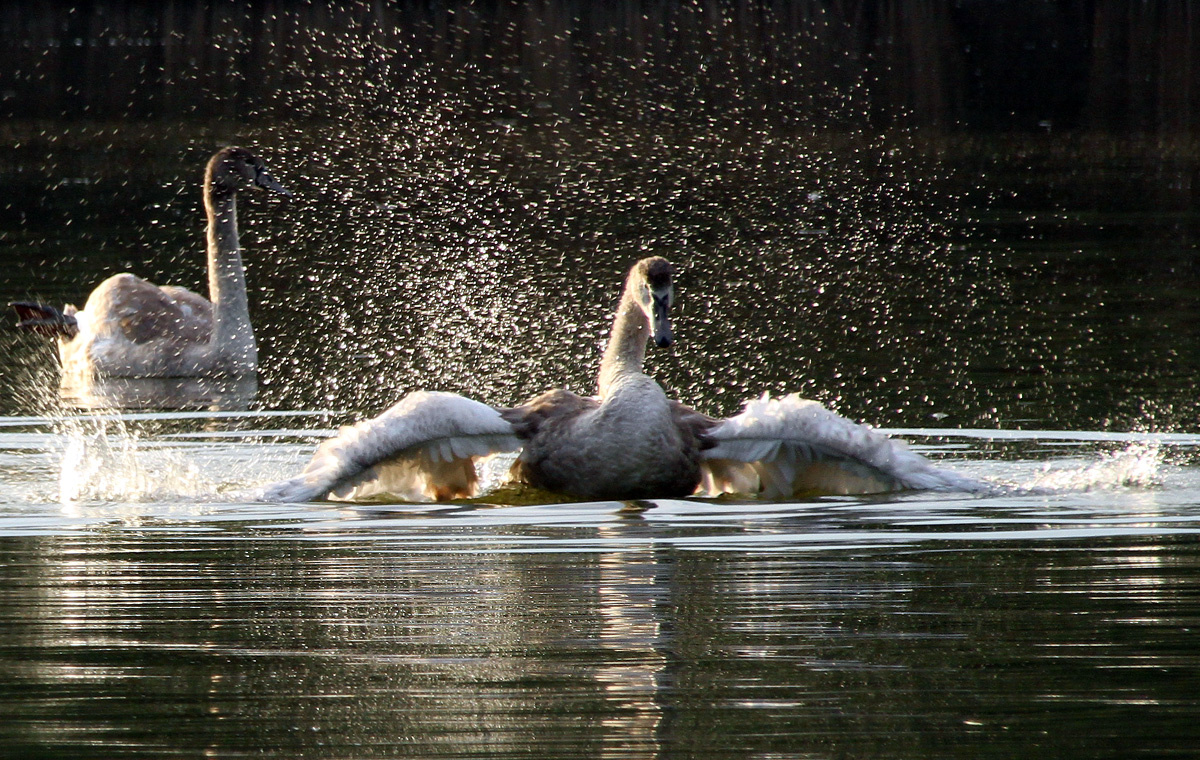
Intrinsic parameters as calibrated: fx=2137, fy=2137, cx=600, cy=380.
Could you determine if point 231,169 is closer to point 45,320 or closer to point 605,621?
point 45,320

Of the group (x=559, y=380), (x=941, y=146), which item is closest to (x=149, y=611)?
(x=559, y=380)

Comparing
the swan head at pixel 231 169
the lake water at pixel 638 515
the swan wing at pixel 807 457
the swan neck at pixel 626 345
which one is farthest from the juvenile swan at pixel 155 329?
the swan wing at pixel 807 457

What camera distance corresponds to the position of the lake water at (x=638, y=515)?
5.75m

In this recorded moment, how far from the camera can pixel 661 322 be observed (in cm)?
965

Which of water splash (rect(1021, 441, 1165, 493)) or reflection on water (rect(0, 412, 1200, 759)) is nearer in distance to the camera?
reflection on water (rect(0, 412, 1200, 759))

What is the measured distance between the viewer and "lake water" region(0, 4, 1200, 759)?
5746 millimetres

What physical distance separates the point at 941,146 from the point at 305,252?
12.7 m

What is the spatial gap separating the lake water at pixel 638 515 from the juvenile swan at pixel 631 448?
0.57ft

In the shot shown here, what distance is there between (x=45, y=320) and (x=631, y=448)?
722cm

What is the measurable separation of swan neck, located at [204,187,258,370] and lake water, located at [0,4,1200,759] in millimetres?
331

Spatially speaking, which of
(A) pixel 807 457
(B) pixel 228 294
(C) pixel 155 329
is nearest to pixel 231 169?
(B) pixel 228 294

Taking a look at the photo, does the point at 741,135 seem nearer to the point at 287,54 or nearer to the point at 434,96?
the point at 434,96

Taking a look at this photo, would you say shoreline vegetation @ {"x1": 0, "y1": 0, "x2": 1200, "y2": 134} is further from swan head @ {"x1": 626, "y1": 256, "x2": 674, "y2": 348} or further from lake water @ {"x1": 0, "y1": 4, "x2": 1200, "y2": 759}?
swan head @ {"x1": 626, "y1": 256, "x2": 674, "y2": 348}

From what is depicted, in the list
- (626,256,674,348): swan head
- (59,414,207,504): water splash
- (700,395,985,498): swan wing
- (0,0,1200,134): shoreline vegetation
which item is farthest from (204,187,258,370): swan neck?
(0,0,1200,134): shoreline vegetation
